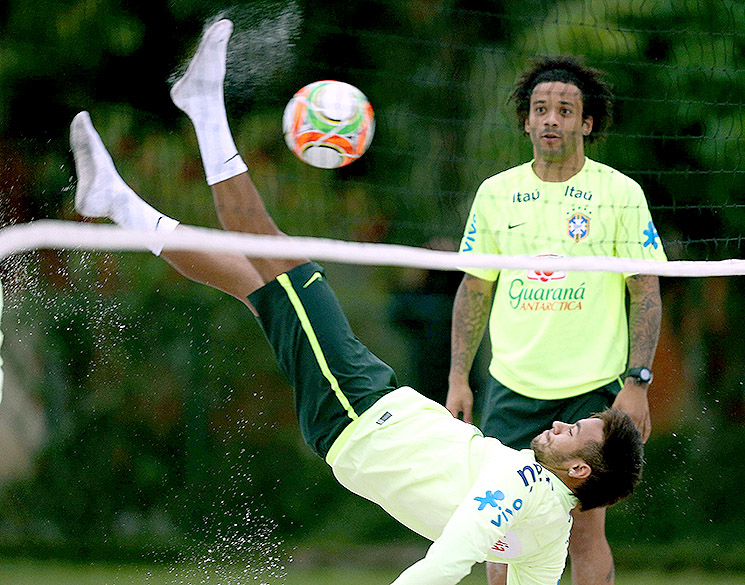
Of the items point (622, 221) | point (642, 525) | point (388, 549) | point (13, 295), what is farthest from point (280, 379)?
point (622, 221)

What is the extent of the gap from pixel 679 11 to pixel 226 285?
Result: 287 cm

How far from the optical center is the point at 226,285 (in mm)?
3197

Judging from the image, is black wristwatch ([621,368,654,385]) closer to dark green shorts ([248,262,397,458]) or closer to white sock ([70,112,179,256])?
dark green shorts ([248,262,397,458])

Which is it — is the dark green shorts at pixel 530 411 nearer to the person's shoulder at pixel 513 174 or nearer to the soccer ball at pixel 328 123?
the person's shoulder at pixel 513 174

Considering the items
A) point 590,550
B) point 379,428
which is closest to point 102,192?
point 379,428

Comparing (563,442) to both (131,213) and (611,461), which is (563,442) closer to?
(611,461)

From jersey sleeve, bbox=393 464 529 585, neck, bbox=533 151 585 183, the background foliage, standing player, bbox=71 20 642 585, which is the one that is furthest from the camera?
the background foliage

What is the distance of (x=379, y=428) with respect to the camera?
3.02 meters

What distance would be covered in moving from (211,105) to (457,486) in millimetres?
1437

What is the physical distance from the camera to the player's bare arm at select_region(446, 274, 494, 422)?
3717 mm

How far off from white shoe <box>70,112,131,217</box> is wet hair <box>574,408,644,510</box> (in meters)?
1.66

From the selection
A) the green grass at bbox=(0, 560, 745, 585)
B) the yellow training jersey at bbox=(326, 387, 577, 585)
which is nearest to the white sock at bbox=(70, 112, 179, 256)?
the yellow training jersey at bbox=(326, 387, 577, 585)

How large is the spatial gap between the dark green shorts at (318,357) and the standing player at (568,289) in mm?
590

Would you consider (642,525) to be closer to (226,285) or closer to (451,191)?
(451,191)
